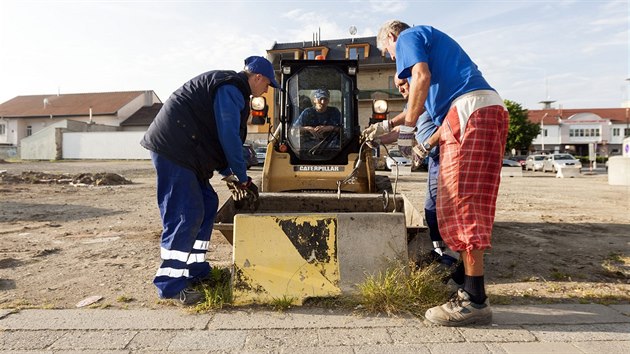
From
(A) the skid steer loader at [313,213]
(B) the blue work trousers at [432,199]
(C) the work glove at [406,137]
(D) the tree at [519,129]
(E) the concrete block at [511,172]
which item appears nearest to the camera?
(A) the skid steer loader at [313,213]

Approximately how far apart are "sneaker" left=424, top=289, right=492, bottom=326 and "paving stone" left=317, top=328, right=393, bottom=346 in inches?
15.0

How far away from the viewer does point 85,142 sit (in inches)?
1652

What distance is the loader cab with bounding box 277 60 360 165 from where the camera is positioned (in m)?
6.07

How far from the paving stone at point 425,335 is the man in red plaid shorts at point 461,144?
9cm

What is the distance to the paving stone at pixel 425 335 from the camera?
9.09ft

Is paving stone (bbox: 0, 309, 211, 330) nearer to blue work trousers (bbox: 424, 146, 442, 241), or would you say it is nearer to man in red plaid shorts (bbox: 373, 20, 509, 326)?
man in red plaid shorts (bbox: 373, 20, 509, 326)

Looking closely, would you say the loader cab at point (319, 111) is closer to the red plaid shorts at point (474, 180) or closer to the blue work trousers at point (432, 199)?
the blue work trousers at point (432, 199)

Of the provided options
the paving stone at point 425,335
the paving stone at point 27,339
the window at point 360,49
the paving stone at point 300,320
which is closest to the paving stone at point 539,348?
the paving stone at point 425,335

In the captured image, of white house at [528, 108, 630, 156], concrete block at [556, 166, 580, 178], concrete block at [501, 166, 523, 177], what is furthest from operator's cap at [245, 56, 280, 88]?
white house at [528, 108, 630, 156]

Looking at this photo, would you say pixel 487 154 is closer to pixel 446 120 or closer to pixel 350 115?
pixel 446 120

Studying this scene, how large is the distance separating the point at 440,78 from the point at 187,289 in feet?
→ 7.93

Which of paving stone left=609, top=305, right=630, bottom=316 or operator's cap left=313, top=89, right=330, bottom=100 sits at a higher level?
operator's cap left=313, top=89, right=330, bottom=100

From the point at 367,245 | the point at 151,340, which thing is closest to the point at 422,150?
the point at 367,245

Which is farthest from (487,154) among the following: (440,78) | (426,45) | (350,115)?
(350,115)
